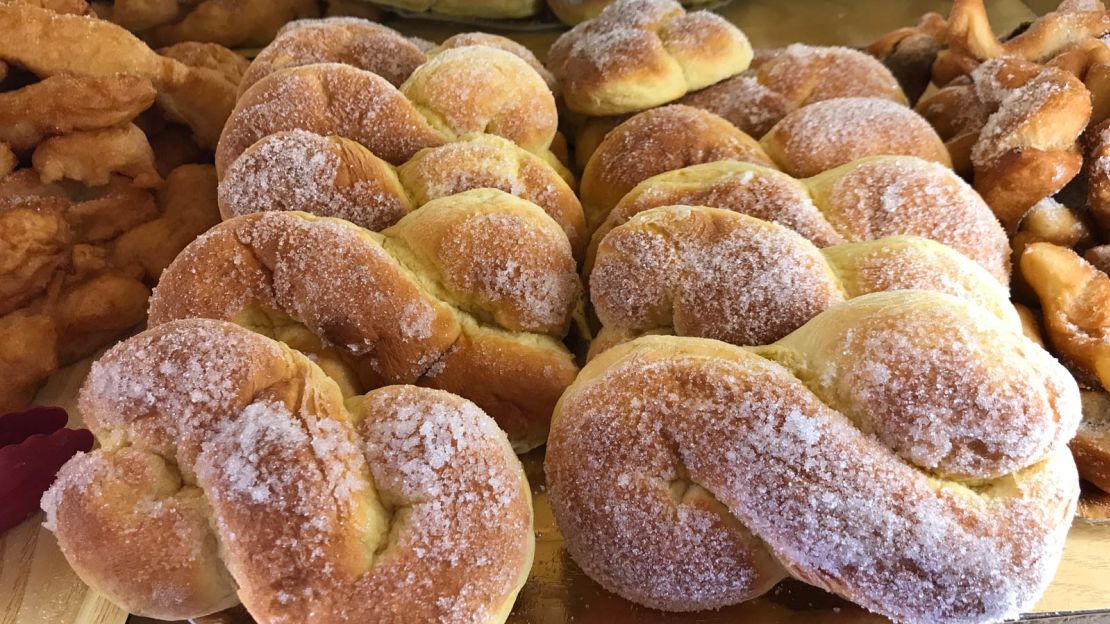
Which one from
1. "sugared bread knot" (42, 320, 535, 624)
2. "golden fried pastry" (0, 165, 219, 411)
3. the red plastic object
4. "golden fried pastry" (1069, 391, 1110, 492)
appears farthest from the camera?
"golden fried pastry" (0, 165, 219, 411)

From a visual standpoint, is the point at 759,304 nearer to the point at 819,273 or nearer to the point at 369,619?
the point at 819,273

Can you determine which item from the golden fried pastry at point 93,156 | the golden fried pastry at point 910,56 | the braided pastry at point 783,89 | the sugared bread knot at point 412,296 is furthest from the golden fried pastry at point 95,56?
the golden fried pastry at point 910,56

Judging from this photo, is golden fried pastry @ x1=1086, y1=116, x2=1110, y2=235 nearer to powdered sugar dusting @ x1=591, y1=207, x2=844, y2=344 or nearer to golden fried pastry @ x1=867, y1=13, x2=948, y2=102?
golden fried pastry @ x1=867, y1=13, x2=948, y2=102

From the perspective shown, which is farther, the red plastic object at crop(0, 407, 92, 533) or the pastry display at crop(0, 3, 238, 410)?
the pastry display at crop(0, 3, 238, 410)

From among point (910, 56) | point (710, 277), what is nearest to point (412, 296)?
point (710, 277)

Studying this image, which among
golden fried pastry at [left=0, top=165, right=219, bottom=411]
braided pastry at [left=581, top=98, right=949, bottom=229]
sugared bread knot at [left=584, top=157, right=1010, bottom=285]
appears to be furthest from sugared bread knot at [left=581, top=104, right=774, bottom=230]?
golden fried pastry at [left=0, top=165, right=219, bottom=411]

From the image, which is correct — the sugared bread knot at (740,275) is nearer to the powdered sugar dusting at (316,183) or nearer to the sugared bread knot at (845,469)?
the sugared bread knot at (845,469)

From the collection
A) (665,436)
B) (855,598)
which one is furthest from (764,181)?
(855,598)

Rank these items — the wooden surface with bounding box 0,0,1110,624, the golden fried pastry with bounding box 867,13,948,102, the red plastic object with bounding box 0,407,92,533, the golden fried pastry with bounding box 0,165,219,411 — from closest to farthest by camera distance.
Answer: the wooden surface with bounding box 0,0,1110,624, the red plastic object with bounding box 0,407,92,533, the golden fried pastry with bounding box 0,165,219,411, the golden fried pastry with bounding box 867,13,948,102
